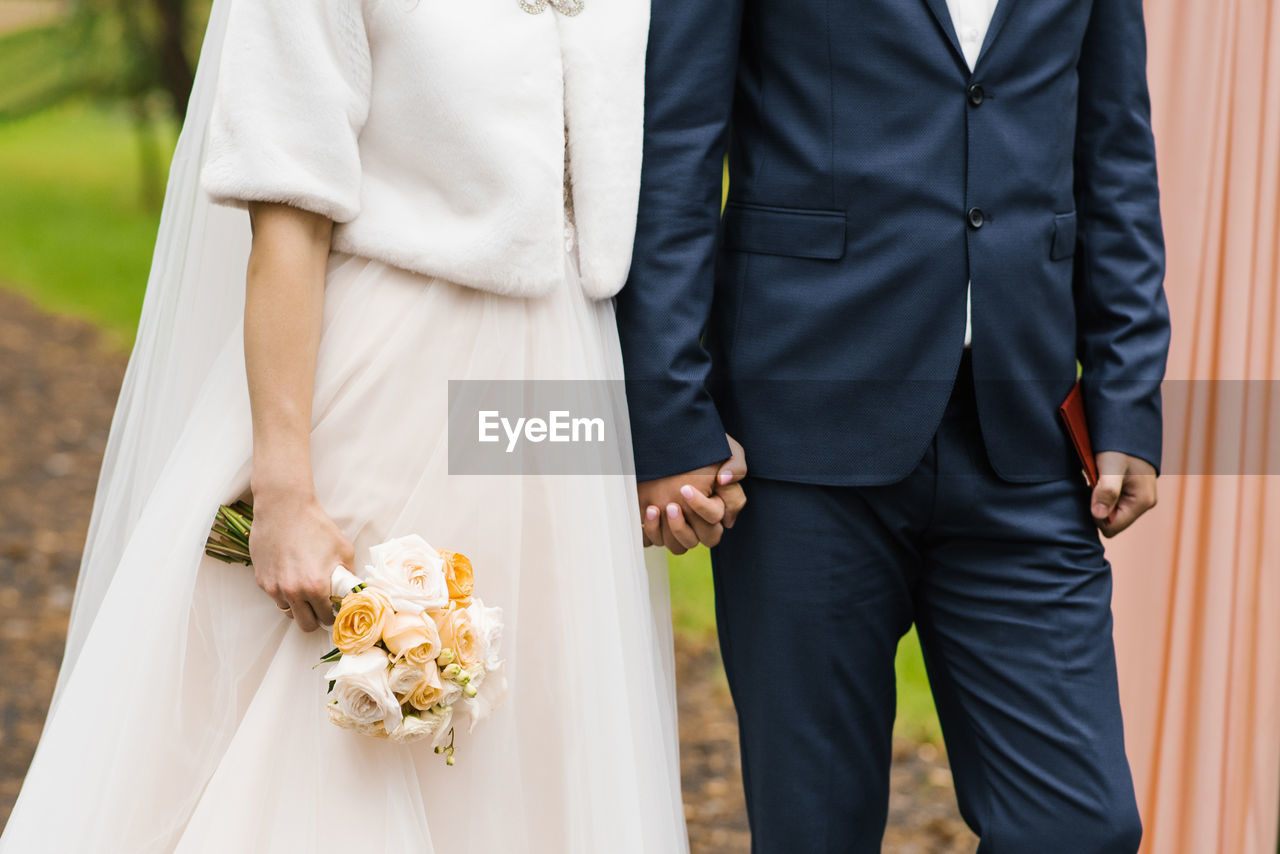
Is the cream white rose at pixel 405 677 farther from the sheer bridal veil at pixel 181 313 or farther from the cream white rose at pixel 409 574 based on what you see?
the sheer bridal veil at pixel 181 313

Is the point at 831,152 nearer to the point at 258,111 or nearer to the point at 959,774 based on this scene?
the point at 258,111

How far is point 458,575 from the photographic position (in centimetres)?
142

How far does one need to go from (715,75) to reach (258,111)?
0.60m

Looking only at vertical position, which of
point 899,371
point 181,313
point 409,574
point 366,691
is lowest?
point 366,691

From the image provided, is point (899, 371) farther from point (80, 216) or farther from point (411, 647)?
point (80, 216)

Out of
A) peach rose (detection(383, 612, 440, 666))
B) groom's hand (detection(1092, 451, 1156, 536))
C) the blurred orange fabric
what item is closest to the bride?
peach rose (detection(383, 612, 440, 666))

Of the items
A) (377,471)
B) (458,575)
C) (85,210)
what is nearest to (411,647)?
(458,575)

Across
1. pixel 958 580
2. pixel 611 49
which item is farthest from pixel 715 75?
pixel 958 580

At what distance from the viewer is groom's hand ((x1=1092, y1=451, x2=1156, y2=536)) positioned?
1817 mm

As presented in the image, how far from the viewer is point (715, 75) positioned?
1.69 m

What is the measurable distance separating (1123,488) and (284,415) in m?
1.17

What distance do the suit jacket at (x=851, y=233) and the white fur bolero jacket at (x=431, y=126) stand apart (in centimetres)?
14

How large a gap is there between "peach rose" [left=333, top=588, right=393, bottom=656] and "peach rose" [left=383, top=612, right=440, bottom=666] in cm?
1

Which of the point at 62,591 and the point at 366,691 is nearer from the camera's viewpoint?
the point at 366,691
